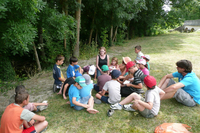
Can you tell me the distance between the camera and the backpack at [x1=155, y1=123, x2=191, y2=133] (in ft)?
8.38

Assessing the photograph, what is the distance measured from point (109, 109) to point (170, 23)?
20.9 metres

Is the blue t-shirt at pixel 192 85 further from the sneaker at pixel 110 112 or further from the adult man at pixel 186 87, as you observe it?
the sneaker at pixel 110 112

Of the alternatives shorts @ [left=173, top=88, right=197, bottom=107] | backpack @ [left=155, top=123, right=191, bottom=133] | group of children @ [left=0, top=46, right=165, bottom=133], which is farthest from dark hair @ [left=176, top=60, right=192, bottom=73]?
backpack @ [left=155, top=123, right=191, bottom=133]

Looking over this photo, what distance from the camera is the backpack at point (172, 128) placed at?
8.38ft

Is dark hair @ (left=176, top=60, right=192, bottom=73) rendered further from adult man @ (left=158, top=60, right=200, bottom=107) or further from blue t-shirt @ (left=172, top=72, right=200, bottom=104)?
blue t-shirt @ (left=172, top=72, right=200, bottom=104)

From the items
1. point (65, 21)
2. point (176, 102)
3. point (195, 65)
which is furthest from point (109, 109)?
point (195, 65)

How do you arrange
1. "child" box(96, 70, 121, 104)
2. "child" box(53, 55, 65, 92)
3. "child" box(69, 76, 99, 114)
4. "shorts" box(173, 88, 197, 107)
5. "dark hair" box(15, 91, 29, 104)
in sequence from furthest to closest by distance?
"child" box(53, 55, 65, 92), "child" box(96, 70, 121, 104), "shorts" box(173, 88, 197, 107), "child" box(69, 76, 99, 114), "dark hair" box(15, 91, 29, 104)

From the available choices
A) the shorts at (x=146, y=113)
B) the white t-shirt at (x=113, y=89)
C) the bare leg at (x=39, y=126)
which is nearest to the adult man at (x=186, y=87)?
the shorts at (x=146, y=113)

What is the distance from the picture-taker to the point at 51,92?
4594 mm

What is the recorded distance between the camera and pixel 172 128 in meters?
2.61

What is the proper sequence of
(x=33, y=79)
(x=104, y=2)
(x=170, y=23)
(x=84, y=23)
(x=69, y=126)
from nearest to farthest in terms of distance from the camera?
(x=69, y=126), (x=33, y=79), (x=104, y=2), (x=84, y=23), (x=170, y=23)

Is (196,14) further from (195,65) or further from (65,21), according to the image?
(65,21)

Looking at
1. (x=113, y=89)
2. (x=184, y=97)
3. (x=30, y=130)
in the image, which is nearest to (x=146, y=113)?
(x=113, y=89)

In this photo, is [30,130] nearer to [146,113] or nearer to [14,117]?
[14,117]
